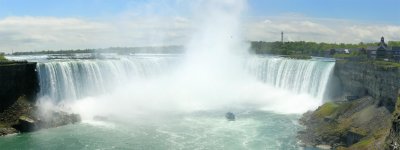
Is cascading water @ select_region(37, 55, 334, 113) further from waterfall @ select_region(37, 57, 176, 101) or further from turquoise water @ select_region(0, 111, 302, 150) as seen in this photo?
turquoise water @ select_region(0, 111, 302, 150)

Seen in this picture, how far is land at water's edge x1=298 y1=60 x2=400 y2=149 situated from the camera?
74.8 ft

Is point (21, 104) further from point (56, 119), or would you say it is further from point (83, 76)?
point (83, 76)

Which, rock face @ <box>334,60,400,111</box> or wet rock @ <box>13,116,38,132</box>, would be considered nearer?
rock face @ <box>334,60,400,111</box>

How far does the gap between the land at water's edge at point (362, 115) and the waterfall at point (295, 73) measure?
4759mm

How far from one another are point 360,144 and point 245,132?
841 cm

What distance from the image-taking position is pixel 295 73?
4244 centimetres

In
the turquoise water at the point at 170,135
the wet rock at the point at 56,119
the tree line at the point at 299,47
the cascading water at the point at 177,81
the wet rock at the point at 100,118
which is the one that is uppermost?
the tree line at the point at 299,47

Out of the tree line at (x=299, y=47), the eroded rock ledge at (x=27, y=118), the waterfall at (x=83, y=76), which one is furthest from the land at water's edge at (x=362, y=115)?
the tree line at (x=299, y=47)

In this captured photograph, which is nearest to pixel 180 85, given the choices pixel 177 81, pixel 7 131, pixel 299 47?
pixel 177 81

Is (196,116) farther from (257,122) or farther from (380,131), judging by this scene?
(380,131)

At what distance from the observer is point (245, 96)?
4484 cm

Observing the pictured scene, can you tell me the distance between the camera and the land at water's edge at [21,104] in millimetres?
30062

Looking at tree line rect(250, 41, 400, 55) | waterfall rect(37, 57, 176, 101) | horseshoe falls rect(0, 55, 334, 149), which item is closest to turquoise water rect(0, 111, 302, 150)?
horseshoe falls rect(0, 55, 334, 149)

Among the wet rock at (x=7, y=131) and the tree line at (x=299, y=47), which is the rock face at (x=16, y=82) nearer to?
the wet rock at (x=7, y=131)
